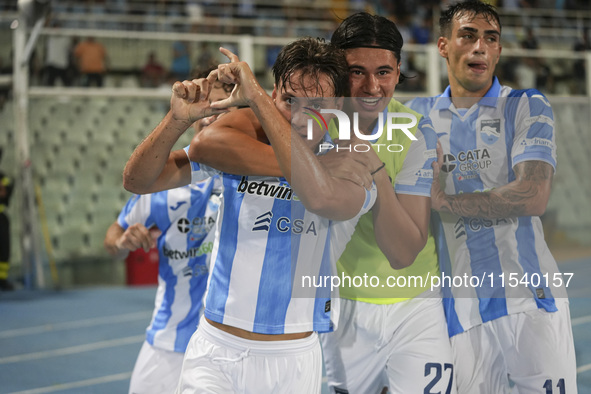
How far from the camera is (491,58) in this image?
2918 millimetres

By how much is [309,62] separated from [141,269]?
8.40 meters

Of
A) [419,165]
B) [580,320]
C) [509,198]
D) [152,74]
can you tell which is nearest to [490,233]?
[509,198]

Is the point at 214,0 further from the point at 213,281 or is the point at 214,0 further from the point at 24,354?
the point at 213,281

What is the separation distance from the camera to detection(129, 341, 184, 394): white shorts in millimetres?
3398

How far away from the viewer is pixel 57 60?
1126 cm

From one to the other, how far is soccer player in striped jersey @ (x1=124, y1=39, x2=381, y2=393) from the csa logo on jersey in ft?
2.36

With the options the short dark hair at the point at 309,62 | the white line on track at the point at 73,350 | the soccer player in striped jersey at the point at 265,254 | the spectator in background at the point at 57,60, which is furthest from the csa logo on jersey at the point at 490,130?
the spectator in background at the point at 57,60

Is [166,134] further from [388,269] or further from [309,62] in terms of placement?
[388,269]

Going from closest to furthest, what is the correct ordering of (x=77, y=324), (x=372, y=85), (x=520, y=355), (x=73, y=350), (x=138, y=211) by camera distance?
(x=372, y=85), (x=520, y=355), (x=138, y=211), (x=73, y=350), (x=77, y=324)

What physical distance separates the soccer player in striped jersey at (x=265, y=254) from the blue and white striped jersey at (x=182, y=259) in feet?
3.49

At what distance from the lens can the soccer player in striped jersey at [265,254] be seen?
2.27 meters

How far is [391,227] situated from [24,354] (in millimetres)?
5251

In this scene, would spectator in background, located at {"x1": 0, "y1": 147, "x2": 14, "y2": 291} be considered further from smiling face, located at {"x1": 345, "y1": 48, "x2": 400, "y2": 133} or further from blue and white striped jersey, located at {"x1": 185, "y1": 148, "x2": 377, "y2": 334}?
smiling face, located at {"x1": 345, "y1": 48, "x2": 400, "y2": 133}

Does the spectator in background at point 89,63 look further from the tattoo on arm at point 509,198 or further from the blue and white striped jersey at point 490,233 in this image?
the tattoo on arm at point 509,198
